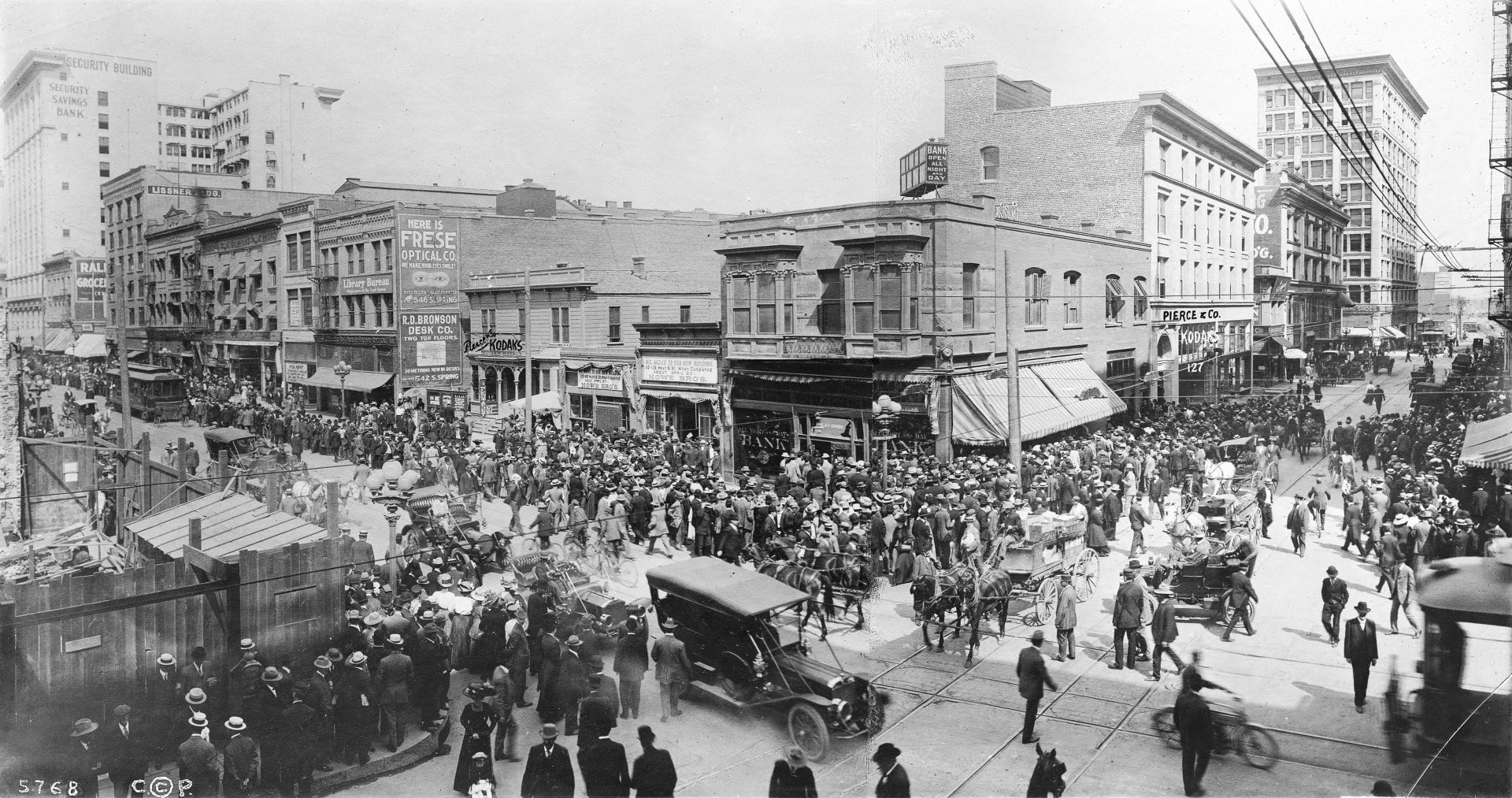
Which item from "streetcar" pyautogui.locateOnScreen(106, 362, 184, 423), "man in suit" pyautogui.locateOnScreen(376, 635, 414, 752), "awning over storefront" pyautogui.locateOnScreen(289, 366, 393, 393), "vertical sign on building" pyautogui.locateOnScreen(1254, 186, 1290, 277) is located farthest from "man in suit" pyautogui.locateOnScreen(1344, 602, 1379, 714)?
"streetcar" pyautogui.locateOnScreen(106, 362, 184, 423)

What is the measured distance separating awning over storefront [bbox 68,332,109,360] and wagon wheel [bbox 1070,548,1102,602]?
1808 cm

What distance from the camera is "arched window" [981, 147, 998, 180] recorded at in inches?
1118

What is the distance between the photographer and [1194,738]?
1049 centimetres

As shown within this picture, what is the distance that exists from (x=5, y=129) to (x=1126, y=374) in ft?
74.3

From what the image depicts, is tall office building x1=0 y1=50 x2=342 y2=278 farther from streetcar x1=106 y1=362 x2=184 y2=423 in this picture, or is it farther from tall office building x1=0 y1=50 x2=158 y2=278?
streetcar x1=106 y1=362 x2=184 y2=423

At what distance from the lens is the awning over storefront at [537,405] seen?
76.7ft

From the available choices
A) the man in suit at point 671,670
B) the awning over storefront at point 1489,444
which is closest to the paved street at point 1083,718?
the man in suit at point 671,670

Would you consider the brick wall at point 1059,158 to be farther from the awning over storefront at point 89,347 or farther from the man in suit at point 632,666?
the awning over storefront at point 89,347

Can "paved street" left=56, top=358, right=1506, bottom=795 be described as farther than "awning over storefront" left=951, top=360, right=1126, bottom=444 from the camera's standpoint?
No

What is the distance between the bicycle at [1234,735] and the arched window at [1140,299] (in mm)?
14816

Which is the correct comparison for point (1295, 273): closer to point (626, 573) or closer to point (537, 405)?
point (626, 573)

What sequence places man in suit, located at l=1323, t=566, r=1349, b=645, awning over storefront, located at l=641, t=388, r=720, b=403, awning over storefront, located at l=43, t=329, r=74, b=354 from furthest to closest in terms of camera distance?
awning over storefront, located at l=641, t=388, r=720, b=403
awning over storefront, located at l=43, t=329, r=74, b=354
man in suit, located at l=1323, t=566, r=1349, b=645

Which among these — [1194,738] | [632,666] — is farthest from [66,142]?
[1194,738]

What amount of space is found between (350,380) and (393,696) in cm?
909
